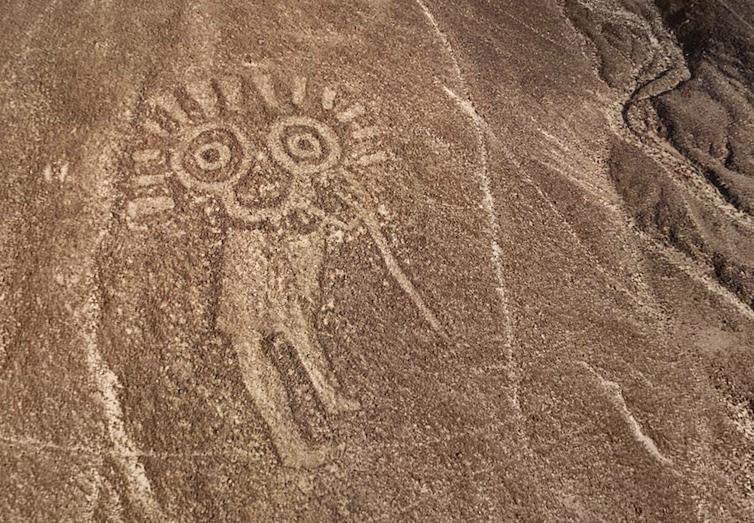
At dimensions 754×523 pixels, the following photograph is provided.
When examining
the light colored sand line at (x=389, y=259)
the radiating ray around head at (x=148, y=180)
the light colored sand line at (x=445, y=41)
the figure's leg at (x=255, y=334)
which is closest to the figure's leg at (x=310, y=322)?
the figure's leg at (x=255, y=334)

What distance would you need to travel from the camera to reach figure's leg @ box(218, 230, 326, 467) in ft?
12.5

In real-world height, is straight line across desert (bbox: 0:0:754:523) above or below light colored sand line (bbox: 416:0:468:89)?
below

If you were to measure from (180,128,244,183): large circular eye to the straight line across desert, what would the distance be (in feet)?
0.05

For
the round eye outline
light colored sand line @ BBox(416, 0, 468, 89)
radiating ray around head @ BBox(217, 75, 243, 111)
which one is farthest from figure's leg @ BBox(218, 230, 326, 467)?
light colored sand line @ BBox(416, 0, 468, 89)

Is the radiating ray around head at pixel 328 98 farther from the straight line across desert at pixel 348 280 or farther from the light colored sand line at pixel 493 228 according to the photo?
the light colored sand line at pixel 493 228

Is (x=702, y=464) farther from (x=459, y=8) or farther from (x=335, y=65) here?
(x=459, y=8)

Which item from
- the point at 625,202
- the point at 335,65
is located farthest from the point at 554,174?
the point at 335,65

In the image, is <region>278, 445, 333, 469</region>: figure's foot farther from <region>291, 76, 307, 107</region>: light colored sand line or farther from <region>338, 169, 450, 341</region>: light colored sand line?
<region>291, 76, 307, 107</region>: light colored sand line

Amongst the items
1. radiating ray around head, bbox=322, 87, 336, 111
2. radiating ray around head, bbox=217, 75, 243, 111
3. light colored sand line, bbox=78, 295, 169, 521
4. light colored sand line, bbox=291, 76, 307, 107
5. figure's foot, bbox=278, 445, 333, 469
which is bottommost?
light colored sand line, bbox=78, 295, 169, 521

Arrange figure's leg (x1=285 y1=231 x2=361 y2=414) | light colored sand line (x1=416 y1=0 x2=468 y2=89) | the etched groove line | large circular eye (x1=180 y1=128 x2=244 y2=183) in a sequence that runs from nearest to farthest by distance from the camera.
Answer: figure's leg (x1=285 y1=231 x2=361 y2=414) → the etched groove line → large circular eye (x1=180 y1=128 x2=244 y2=183) → light colored sand line (x1=416 y1=0 x2=468 y2=89)

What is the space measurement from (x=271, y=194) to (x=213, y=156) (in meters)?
0.48

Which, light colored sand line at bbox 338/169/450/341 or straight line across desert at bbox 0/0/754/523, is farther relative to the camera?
light colored sand line at bbox 338/169/450/341

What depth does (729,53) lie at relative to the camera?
632cm

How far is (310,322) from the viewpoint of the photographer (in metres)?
4.12
